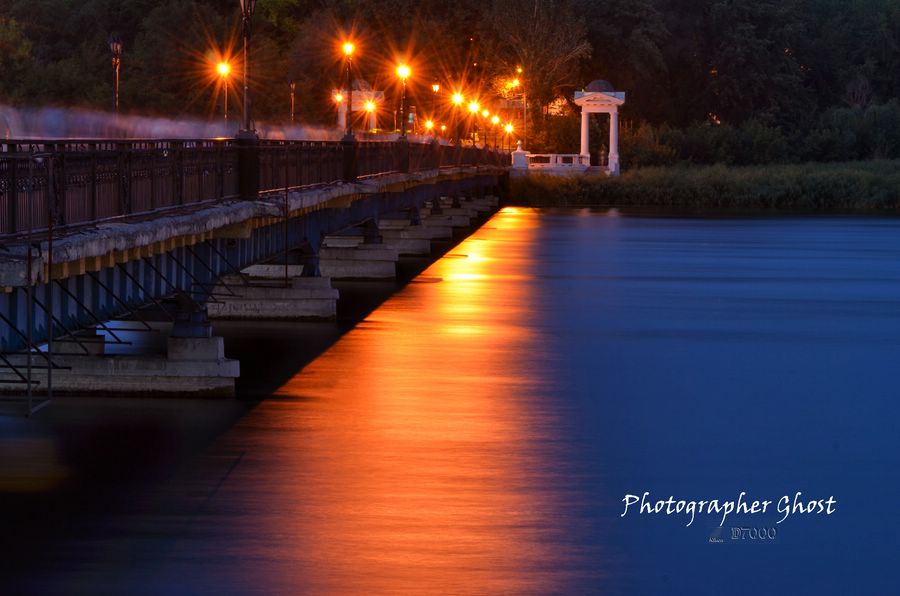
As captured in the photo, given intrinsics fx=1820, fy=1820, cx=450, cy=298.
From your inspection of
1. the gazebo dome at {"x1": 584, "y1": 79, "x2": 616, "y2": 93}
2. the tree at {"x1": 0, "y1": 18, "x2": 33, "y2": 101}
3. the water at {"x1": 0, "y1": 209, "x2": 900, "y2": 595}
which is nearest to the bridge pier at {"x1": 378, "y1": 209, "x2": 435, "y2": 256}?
the water at {"x1": 0, "y1": 209, "x2": 900, "y2": 595}

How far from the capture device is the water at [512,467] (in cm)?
1664

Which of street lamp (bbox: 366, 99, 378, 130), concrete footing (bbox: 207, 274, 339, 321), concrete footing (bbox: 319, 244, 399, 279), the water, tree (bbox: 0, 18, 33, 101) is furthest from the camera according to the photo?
street lamp (bbox: 366, 99, 378, 130)

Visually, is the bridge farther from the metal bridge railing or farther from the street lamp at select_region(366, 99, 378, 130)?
the street lamp at select_region(366, 99, 378, 130)

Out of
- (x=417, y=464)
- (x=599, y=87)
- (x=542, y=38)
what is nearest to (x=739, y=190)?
(x=599, y=87)

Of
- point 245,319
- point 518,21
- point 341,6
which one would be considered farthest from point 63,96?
point 245,319

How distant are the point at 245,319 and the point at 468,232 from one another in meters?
45.8

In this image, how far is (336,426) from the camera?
2545cm

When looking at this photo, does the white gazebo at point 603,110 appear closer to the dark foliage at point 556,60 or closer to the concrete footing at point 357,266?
the dark foliage at point 556,60

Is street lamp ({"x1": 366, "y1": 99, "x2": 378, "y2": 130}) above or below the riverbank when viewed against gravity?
above

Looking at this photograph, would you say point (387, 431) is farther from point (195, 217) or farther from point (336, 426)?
point (195, 217)

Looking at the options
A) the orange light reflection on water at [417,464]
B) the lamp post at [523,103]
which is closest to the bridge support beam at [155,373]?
the orange light reflection on water at [417,464]

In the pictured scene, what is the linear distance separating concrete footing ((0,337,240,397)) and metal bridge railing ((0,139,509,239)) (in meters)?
2.35

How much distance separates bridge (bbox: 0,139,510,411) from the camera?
785 inches

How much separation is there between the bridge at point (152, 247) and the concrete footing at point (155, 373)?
21mm
